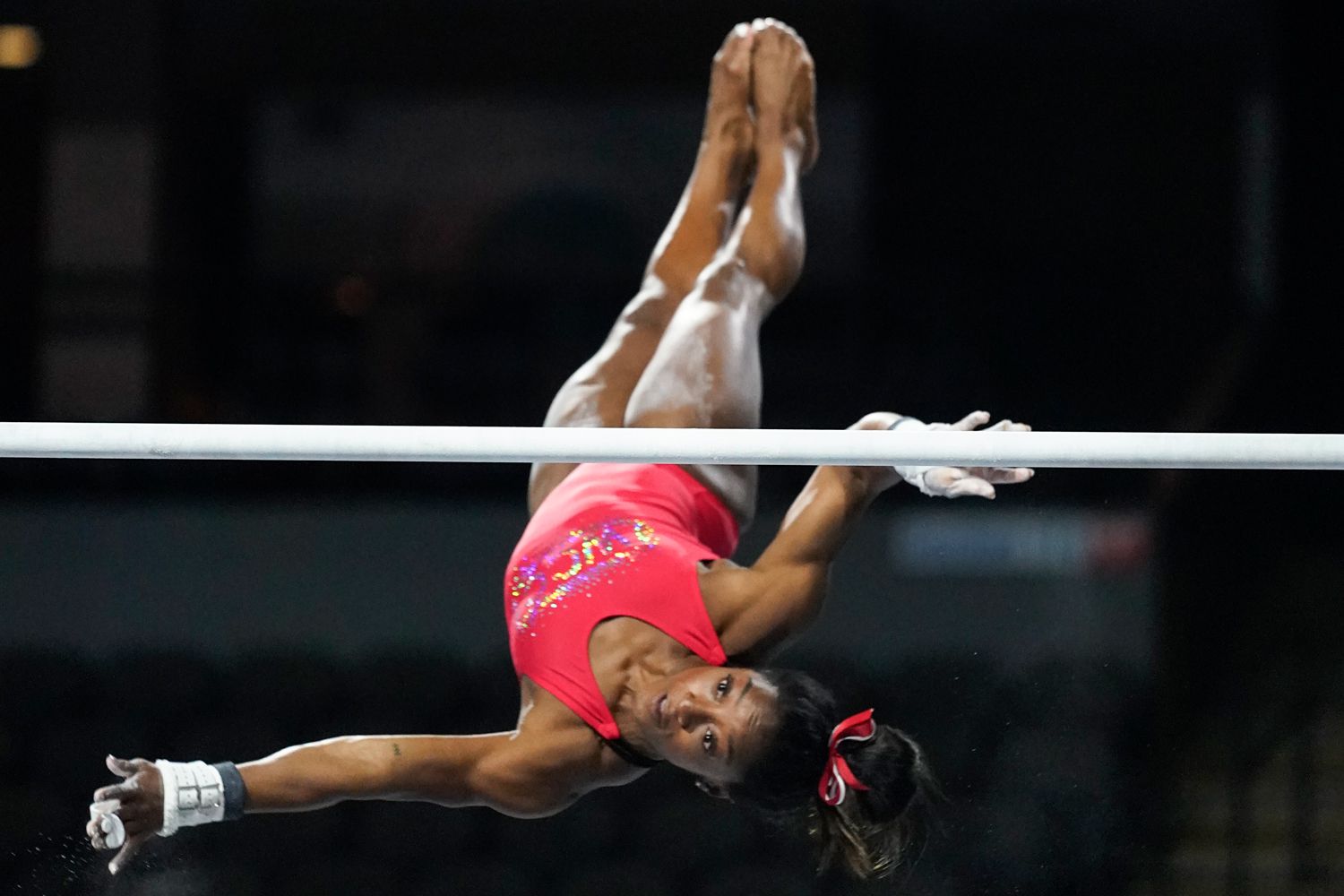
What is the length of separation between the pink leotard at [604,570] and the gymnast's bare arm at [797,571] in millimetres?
32

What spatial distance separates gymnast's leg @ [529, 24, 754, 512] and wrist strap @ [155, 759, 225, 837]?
609 millimetres

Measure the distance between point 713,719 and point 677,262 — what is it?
0.75m

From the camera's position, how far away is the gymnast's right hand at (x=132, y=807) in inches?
60.7

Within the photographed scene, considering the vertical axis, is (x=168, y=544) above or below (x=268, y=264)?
below

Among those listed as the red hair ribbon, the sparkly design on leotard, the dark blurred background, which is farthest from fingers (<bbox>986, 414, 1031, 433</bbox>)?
the dark blurred background

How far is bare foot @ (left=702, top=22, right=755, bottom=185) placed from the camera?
7.35ft

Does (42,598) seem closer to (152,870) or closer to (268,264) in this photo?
(268,264)

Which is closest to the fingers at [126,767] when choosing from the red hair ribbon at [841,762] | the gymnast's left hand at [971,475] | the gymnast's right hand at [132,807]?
the gymnast's right hand at [132,807]

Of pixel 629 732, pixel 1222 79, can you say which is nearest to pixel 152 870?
pixel 629 732

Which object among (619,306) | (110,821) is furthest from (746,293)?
(619,306)

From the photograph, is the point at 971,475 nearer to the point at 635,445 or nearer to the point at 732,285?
the point at 635,445

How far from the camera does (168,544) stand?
2947 millimetres

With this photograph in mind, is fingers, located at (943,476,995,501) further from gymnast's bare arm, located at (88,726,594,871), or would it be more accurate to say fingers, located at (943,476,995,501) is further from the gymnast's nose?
gymnast's bare arm, located at (88,726,594,871)

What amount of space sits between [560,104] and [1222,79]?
1409 mm
